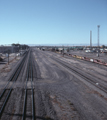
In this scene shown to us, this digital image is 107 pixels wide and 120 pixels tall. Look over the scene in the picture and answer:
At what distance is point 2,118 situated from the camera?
9375mm

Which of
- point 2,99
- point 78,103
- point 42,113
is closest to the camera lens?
point 42,113

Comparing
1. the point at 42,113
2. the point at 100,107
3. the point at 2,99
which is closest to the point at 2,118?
the point at 42,113

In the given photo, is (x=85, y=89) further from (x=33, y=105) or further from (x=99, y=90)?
(x=33, y=105)

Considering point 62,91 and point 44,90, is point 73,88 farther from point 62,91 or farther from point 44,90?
point 44,90

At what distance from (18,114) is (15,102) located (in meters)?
2.32

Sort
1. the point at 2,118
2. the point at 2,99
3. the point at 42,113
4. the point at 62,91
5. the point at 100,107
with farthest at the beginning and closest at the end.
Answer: the point at 62,91
the point at 2,99
the point at 100,107
the point at 42,113
the point at 2,118

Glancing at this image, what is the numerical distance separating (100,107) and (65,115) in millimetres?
3053

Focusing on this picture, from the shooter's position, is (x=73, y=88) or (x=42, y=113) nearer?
(x=42, y=113)

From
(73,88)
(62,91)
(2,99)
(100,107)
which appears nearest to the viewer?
(100,107)

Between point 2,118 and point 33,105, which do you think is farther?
point 33,105

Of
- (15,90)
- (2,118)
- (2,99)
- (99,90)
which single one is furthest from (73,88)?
(2,118)

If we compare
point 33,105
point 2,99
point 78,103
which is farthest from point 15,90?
point 78,103

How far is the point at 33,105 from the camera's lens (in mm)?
11406

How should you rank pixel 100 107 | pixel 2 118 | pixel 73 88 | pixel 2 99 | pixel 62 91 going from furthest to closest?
pixel 73 88, pixel 62 91, pixel 2 99, pixel 100 107, pixel 2 118
